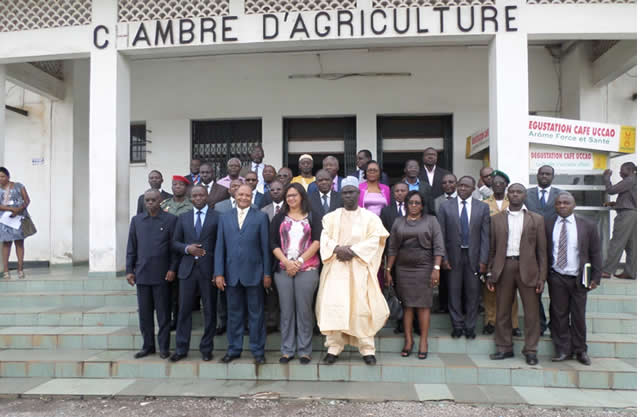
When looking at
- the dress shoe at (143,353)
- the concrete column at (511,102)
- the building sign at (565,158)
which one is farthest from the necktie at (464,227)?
the dress shoe at (143,353)

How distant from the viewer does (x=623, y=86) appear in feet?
27.0

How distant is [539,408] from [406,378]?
1148mm

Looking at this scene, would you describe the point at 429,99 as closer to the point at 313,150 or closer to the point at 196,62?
the point at 313,150

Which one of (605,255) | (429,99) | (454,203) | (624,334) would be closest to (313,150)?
(429,99)

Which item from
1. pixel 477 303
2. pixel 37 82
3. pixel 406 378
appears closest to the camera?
pixel 406 378

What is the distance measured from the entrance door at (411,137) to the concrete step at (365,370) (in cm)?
516

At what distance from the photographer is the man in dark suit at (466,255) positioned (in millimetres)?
4703

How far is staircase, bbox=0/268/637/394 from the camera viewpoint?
429 cm

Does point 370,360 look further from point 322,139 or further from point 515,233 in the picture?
point 322,139

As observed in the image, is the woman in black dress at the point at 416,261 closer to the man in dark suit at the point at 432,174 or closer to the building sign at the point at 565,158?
the man in dark suit at the point at 432,174

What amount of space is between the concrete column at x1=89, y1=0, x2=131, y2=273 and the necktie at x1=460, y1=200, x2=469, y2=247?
15.2 ft

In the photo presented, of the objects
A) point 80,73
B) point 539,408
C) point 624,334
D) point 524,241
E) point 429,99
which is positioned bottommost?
point 539,408

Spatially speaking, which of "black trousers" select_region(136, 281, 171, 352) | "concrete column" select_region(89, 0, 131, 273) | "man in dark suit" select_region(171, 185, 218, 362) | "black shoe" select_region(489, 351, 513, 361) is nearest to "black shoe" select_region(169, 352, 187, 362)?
"man in dark suit" select_region(171, 185, 218, 362)

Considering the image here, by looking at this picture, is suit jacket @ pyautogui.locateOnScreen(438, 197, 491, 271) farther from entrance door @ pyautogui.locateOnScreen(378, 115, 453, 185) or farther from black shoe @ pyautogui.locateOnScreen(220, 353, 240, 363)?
entrance door @ pyautogui.locateOnScreen(378, 115, 453, 185)
